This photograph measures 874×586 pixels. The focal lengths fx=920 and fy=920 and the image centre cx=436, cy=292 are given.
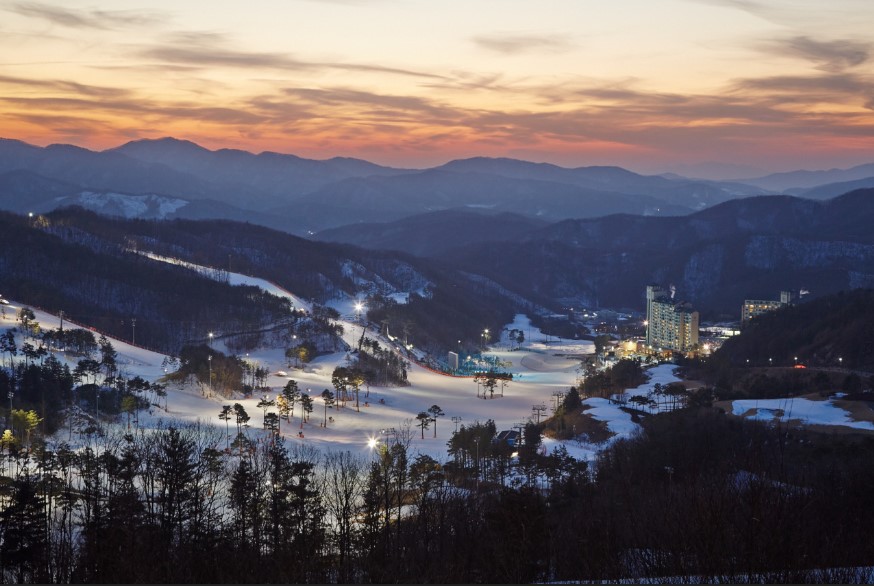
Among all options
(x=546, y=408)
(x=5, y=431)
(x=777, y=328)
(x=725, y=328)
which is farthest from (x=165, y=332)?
(x=725, y=328)

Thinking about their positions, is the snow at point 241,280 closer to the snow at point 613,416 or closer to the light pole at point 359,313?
the light pole at point 359,313

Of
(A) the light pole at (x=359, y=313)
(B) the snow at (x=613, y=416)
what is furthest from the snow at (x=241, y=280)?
(B) the snow at (x=613, y=416)

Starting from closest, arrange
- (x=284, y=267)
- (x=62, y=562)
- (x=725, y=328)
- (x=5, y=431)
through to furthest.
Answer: (x=62, y=562), (x=5, y=431), (x=725, y=328), (x=284, y=267)

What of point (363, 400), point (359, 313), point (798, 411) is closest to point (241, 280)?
point (359, 313)

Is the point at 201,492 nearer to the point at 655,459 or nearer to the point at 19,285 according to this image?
the point at 655,459

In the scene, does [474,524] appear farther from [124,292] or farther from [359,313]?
[359,313]

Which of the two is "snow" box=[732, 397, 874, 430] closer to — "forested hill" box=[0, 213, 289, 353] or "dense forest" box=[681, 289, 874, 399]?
"dense forest" box=[681, 289, 874, 399]
